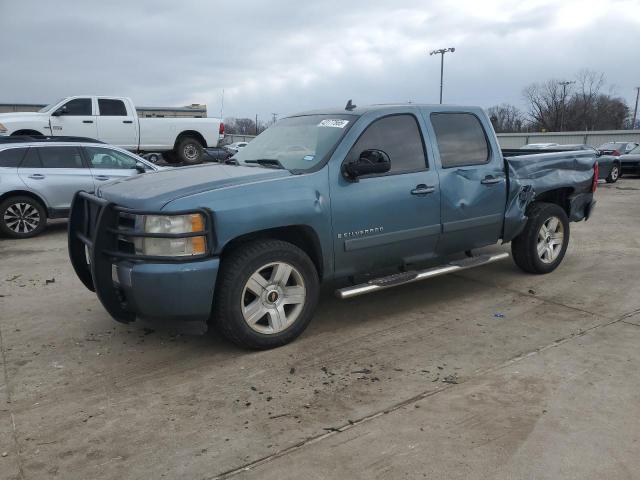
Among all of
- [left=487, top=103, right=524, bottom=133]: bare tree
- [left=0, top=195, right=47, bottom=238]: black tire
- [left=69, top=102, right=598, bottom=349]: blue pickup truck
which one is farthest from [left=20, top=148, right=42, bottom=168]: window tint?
[left=487, top=103, right=524, bottom=133]: bare tree

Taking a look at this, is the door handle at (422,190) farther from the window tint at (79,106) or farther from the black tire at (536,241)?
the window tint at (79,106)

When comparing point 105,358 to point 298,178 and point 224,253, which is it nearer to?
point 224,253

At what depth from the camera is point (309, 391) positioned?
11.4ft

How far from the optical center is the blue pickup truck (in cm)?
367

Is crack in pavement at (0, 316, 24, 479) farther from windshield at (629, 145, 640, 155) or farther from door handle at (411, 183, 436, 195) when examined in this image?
windshield at (629, 145, 640, 155)

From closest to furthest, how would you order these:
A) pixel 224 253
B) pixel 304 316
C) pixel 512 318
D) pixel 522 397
A: pixel 522 397
pixel 224 253
pixel 304 316
pixel 512 318

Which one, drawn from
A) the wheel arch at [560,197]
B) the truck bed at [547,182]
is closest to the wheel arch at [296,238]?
the truck bed at [547,182]

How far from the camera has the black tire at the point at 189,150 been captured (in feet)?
52.1

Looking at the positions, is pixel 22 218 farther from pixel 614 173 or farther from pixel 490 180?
pixel 614 173

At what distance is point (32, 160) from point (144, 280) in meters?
6.80

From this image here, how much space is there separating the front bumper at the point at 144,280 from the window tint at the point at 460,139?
244cm

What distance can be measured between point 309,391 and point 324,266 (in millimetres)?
1132

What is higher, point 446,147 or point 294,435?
point 446,147

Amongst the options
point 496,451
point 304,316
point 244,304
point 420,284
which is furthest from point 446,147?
point 496,451
